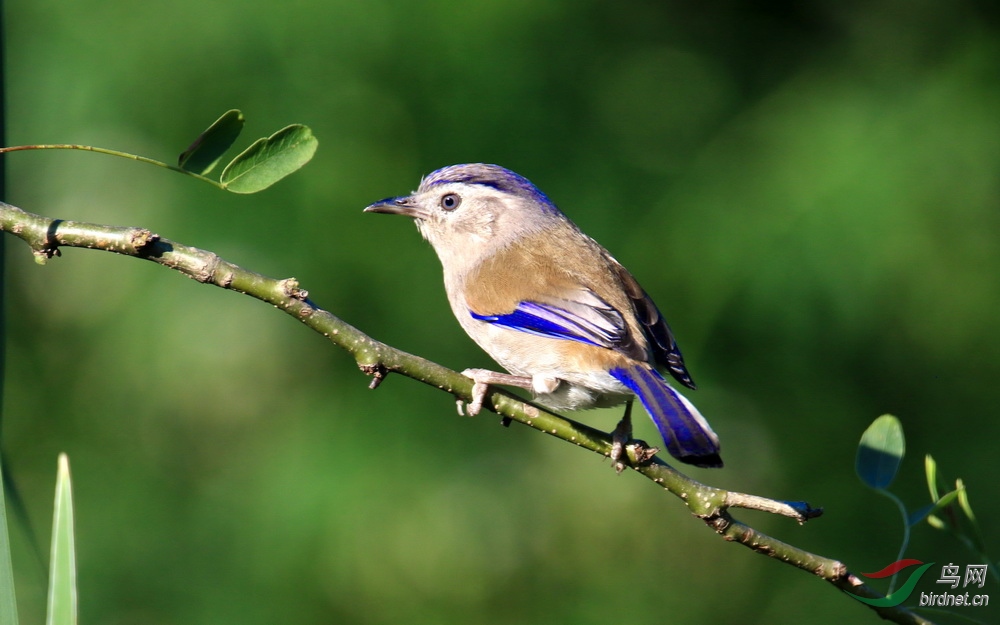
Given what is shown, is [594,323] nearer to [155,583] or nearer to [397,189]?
[397,189]

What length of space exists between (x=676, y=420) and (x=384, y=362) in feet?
2.92

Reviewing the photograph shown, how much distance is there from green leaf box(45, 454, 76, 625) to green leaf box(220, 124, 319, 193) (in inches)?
27.7

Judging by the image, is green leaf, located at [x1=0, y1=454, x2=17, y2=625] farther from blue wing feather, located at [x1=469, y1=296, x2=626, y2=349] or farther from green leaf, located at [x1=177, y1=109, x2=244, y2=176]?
blue wing feather, located at [x1=469, y1=296, x2=626, y2=349]

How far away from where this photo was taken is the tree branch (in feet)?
6.47

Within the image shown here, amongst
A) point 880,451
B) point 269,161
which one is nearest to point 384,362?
point 269,161

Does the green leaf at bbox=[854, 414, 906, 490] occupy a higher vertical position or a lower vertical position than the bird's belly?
lower

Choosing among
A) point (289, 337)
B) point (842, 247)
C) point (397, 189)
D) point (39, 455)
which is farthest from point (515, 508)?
point (39, 455)

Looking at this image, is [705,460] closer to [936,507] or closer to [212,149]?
[936,507]

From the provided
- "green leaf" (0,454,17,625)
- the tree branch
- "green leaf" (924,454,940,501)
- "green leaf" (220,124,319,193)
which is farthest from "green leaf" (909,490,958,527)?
"green leaf" (0,454,17,625)

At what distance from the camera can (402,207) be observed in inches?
154

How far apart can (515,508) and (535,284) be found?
5.75 feet

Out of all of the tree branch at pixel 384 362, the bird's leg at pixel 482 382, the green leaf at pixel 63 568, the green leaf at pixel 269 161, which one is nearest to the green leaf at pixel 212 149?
the green leaf at pixel 269 161

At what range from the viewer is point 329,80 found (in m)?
4.93

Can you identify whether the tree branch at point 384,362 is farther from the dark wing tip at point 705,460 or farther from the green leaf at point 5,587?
the green leaf at point 5,587
